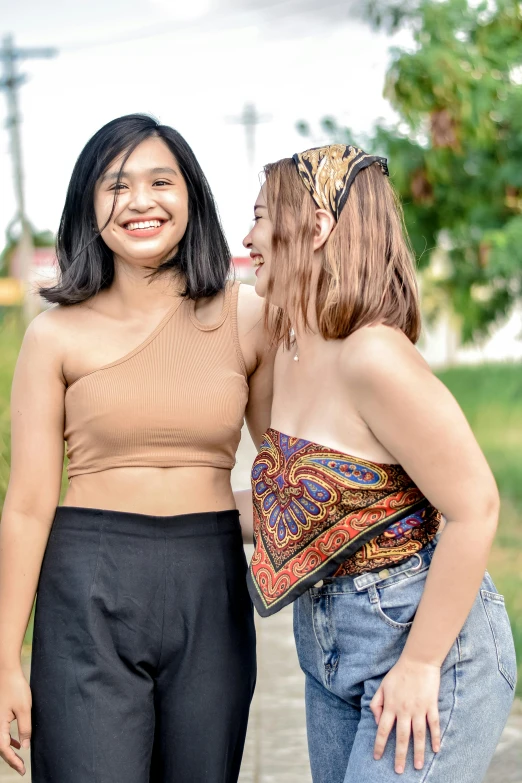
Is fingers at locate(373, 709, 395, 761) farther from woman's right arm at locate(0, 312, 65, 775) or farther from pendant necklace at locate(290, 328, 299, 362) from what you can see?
woman's right arm at locate(0, 312, 65, 775)

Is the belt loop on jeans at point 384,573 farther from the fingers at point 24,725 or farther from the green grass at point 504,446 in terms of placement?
the green grass at point 504,446

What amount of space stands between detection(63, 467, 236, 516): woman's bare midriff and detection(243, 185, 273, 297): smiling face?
19.0 inches

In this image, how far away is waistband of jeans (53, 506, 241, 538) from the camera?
92.4 inches

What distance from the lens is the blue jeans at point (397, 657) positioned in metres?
1.97

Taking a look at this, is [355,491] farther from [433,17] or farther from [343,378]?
[433,17]

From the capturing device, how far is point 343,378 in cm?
200

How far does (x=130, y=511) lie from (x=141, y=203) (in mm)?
699

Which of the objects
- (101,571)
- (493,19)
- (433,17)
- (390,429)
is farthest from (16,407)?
(493,19)

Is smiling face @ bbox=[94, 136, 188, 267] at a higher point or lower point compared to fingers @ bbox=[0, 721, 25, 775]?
higher

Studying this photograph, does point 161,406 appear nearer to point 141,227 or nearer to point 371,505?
point 141,227

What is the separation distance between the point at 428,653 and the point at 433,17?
21.7 feet

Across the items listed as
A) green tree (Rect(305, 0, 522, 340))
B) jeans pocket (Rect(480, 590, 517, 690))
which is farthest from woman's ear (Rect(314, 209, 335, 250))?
green tree (Rect(305, 0, 522, 340))

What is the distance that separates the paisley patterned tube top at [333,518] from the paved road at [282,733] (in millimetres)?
2176

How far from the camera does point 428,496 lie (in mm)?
1928
